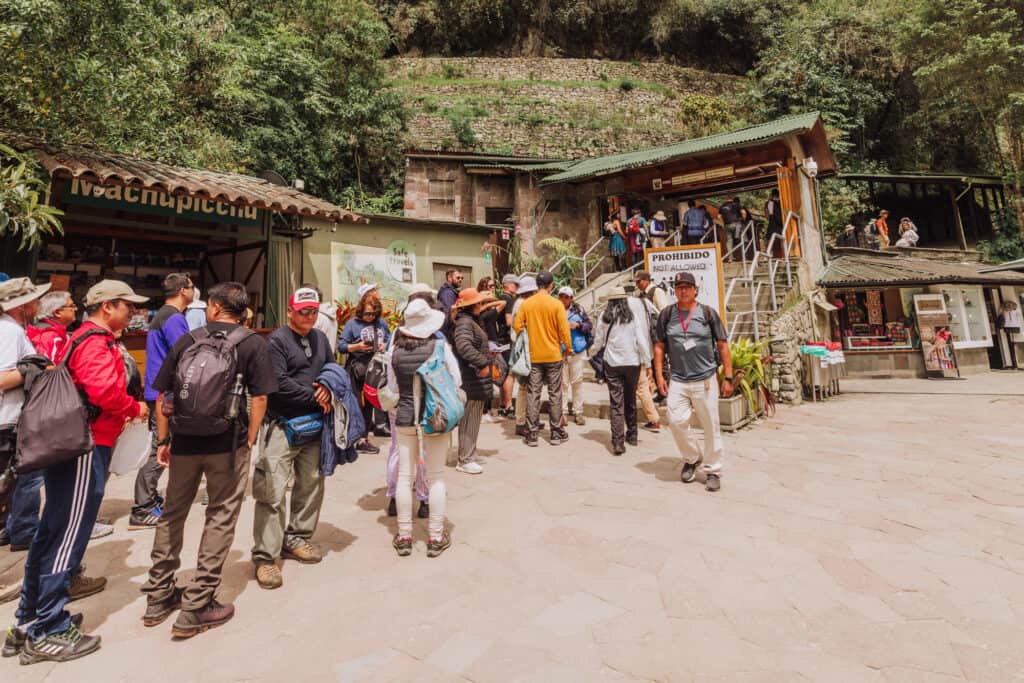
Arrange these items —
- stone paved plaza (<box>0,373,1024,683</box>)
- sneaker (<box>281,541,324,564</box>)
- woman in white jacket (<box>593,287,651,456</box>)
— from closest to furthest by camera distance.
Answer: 1. stone paved plaza (<box>0,373,1024,683</box>)
2. sneaker (<box>281,541,324,564</box>)
3. woman in white jacket (<box>593,287,651,456</box>)

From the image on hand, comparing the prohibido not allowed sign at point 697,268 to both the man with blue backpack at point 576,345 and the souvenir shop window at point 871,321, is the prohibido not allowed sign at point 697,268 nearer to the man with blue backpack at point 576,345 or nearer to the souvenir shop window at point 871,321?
the man with blue backpack at point 576,345

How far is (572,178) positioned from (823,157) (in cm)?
749

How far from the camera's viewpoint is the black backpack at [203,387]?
2604 millimetres

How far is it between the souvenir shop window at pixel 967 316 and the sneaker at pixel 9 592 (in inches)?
722

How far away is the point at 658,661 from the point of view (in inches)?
91.4

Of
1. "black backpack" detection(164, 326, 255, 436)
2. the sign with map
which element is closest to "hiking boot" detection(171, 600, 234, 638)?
"black backpack" detection(164, 326, 255, 436)

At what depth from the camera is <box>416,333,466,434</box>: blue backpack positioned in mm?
3432

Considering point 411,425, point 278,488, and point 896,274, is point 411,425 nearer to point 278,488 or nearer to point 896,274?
point 278,488

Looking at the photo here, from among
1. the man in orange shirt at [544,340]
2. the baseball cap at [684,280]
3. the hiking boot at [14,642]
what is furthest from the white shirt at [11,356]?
the baseball cap at [684,280]

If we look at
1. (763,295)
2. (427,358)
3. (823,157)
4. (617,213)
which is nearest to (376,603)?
(427,358)

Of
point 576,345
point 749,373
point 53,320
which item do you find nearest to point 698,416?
point 576,345

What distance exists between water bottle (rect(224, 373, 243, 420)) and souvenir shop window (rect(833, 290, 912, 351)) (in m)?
15.5

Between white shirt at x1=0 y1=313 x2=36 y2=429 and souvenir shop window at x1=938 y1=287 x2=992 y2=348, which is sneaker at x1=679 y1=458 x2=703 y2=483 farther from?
souvenir shop window at x1=938 y1=287 x2=992 y2=348

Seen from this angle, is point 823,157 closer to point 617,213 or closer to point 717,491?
point 617,213
